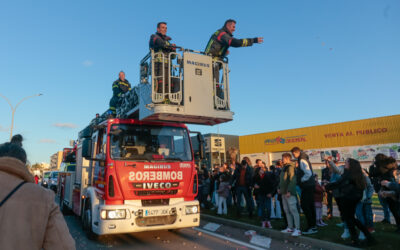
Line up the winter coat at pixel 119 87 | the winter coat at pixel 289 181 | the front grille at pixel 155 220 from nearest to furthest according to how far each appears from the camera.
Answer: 1. the front grille at pixel 155 220
2. the winter coat at pixel 289 181
3. the winter coat at pixel 119 87

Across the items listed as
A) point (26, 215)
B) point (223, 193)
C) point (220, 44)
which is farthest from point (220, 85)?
point (26, 215)

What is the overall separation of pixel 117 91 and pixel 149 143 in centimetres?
346

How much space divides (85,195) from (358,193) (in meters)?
5.90

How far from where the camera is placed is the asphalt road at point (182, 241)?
582cm

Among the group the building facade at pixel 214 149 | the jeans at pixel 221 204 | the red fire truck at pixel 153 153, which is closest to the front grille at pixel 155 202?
the red fire truck at pixel 153 153

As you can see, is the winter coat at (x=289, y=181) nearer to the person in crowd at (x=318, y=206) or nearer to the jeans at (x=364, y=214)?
the jeans at (x=364, y=214)

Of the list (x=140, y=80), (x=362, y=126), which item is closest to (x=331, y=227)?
(x=140, y=80)

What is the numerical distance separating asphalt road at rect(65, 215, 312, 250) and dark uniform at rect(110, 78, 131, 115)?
144 inches

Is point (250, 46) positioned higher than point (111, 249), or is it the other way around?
point (250, 46)

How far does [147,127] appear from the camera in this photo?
21.8ft

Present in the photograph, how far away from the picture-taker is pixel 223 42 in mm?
6973

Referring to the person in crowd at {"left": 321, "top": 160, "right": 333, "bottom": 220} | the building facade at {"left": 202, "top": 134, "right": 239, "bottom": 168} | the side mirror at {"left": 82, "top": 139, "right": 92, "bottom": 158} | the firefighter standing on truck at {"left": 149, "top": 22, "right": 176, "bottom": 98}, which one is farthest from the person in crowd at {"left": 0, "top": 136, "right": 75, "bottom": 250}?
the building facade at {"left": 202, "top": 134, "right": 239, "bottom": 168}

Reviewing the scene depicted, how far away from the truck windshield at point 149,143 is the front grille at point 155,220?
1.15m

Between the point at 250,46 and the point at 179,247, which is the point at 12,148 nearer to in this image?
the point at 179,247
